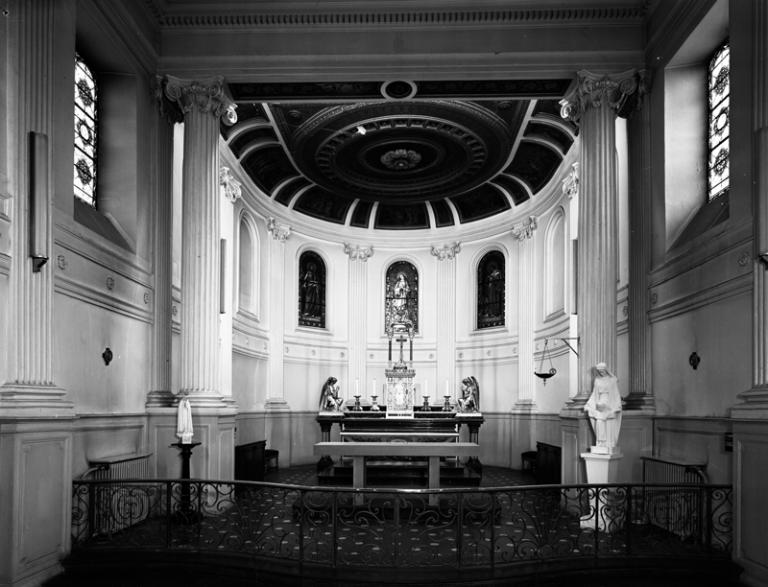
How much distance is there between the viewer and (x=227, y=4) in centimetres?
1144

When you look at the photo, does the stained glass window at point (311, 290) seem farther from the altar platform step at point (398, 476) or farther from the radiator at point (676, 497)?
the radiator at point (676, 497)

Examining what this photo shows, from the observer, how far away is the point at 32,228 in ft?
24.7

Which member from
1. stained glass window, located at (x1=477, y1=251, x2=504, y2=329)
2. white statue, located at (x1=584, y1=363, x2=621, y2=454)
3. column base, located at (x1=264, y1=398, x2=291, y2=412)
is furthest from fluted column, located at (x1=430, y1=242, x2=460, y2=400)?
white statue, located at (x1=584, y1=363, x2=621, y2=454)

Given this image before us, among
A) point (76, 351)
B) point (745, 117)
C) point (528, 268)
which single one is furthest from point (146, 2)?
point (528, 268)

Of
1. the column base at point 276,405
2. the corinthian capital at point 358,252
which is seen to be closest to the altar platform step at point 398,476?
the column base at point 276,405

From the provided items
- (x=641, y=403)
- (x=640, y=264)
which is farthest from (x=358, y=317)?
(x=641, y=403)

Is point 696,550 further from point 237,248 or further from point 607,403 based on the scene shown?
point 237,248

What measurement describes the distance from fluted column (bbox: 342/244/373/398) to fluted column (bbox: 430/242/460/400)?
2.08m

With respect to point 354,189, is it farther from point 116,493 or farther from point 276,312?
point 116,493

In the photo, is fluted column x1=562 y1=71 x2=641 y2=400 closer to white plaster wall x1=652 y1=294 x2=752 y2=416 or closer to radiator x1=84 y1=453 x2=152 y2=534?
white plaster wall x1=652 y1=294 x2=752 y2=416

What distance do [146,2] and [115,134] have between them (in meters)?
2.08

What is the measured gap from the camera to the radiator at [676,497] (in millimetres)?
8031

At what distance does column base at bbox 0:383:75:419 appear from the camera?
277 inches

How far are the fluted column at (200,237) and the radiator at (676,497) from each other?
633 cm
